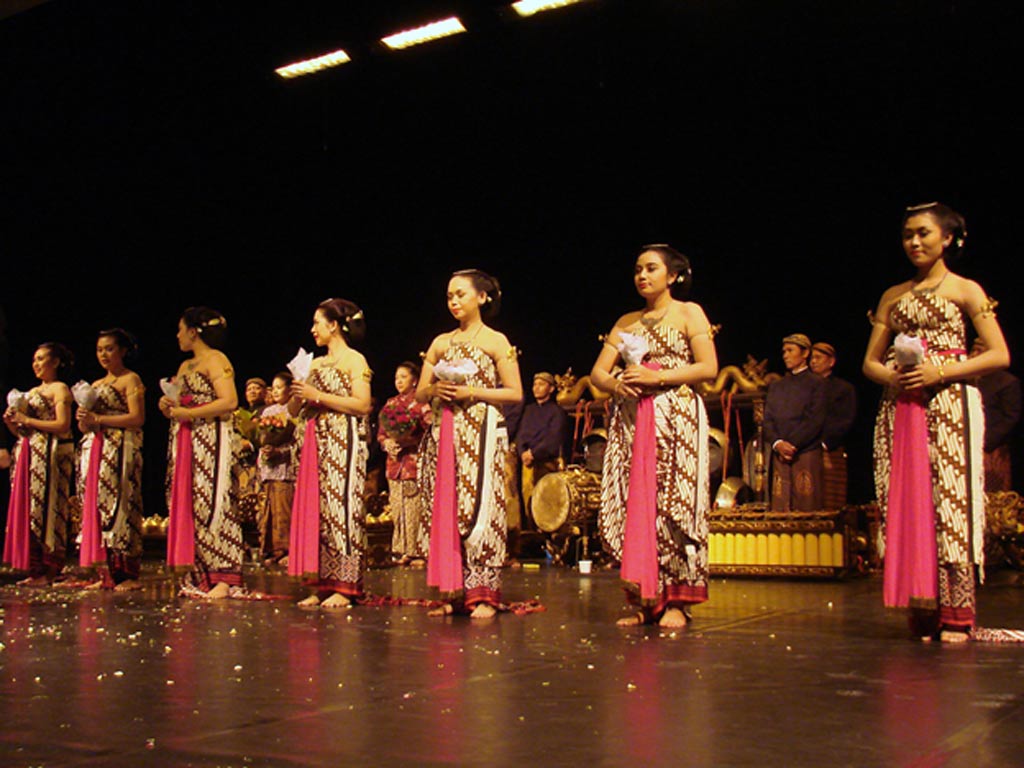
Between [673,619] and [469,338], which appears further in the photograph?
[469,338]

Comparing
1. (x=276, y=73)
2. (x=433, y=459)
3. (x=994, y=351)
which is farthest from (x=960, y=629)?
(x=276, y=73)

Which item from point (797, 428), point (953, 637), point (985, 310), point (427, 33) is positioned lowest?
point (953, 637)

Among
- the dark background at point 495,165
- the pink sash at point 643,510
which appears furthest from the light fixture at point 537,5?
the pink sash at point 643,510

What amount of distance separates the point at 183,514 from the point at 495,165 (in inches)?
186

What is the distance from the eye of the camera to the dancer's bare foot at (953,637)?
3895mm

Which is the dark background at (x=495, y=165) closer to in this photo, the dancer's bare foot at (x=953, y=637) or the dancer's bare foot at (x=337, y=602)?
the dancer's bare foot at (x=953, y=637)

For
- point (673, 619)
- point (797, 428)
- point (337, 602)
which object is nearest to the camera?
point (673, 619)

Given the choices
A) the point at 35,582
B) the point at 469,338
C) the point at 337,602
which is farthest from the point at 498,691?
the point at 35,582

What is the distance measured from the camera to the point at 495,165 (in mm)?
9547

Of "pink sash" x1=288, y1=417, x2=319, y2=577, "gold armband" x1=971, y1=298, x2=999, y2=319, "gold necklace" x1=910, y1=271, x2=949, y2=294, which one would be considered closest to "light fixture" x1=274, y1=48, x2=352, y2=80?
"pink sash" x1=288, y1=417, x2=319, y2=577

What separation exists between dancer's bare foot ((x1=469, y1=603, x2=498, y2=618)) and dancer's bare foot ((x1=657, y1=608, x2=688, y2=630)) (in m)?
0.77

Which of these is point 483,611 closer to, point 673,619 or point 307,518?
point 673,619

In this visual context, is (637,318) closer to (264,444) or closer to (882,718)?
(882,718)

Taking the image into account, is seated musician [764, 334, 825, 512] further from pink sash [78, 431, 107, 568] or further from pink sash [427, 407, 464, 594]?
pink sash [78, 431, 107, 568]
